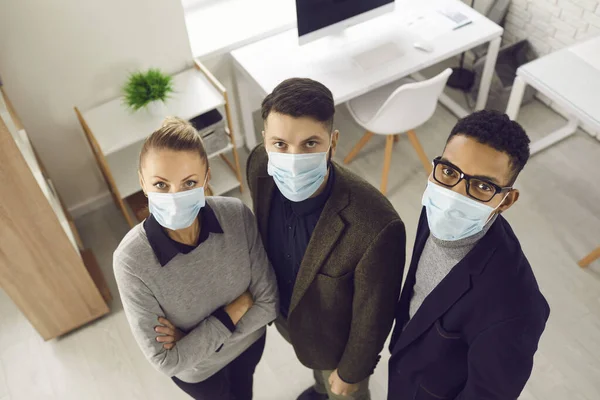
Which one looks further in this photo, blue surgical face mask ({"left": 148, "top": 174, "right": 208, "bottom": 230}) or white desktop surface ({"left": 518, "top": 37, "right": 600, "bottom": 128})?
white desktop surface ({"left": 518, "top": 37, "right": 600, "bottom": 128})

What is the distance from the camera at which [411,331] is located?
154 cm

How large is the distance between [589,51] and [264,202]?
222 cm

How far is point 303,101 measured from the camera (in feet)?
4.63

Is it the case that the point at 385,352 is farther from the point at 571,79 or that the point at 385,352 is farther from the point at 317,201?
the point at 571,79

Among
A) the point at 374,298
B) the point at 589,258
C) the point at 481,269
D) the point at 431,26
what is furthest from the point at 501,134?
the point at 431,26

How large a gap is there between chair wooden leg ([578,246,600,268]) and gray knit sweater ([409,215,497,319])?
1667mm

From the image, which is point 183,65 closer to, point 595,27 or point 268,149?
point 268,149

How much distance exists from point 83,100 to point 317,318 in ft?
6.02

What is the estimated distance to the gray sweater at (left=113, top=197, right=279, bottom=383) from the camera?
1.48 meters

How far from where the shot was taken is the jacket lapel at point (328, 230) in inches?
57.6

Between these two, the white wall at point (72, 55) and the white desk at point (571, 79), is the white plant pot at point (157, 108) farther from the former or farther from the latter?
the white desk at point (571, 79)

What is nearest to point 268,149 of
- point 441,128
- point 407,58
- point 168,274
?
point 168,274

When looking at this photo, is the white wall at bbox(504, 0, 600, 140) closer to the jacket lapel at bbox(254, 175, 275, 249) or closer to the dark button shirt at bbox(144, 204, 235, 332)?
the jacket lapel at bbox(254, 175, 275, 249)

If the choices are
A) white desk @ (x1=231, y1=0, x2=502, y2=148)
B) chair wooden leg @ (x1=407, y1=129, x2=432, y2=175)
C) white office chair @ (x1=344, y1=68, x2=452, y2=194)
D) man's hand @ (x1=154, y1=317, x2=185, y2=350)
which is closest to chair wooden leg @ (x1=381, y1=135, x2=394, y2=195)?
white office chair @ (x1=344, y1=68, x2=452, y2=194)
